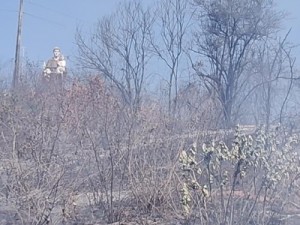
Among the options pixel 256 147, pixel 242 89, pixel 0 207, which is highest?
pixel 242 89

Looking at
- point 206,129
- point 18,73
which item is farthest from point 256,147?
point 18,73

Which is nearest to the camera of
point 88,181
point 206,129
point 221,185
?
point 221,185

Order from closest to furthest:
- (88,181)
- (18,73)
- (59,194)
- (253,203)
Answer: (253,203), (59,194), (88,181), (18,73)

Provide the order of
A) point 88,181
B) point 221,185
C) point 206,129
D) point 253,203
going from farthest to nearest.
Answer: point 206,129, point 88,181, point 253,203, point 221,185

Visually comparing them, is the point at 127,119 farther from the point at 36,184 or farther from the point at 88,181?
the point at 36,184

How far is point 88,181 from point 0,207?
1.22m

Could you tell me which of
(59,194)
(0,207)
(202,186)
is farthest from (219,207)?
(0,207)

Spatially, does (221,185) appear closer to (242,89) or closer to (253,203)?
(253,203)

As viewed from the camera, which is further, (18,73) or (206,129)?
(18,73)

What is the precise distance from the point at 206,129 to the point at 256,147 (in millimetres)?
2344

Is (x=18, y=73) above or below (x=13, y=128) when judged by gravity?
above

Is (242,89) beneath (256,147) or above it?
above

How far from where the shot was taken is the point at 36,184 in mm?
7840

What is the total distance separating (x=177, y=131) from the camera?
9977mm
